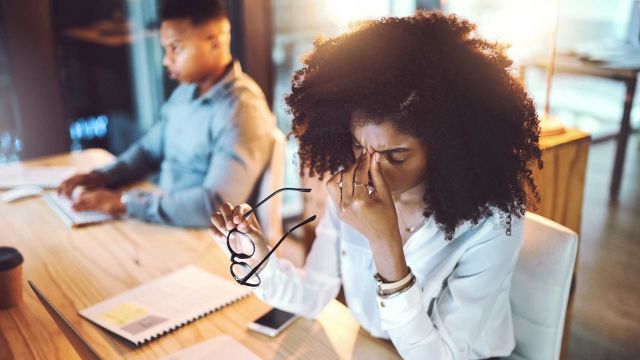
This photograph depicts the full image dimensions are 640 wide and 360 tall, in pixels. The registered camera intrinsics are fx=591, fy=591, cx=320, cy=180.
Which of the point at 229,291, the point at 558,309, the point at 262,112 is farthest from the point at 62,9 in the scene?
the point at 558,309

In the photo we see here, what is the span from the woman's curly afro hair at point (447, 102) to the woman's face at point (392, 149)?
0.02 metres

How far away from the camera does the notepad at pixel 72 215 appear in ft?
5.65

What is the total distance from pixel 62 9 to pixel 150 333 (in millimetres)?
2431

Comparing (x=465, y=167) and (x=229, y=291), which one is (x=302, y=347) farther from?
(x=465, y=167)

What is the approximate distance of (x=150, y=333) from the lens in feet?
3.85

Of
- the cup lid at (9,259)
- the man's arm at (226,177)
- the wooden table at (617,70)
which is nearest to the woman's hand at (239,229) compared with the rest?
the cup lid at (9,259)

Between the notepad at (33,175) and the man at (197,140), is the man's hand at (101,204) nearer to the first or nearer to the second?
the man at (197,140)

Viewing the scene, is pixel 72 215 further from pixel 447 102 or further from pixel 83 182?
pixel 447 102

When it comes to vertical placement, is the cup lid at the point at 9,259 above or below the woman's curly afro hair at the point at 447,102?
below

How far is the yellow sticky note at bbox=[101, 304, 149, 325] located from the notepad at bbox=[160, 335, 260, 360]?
0.17 metres

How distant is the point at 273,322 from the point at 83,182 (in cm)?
106

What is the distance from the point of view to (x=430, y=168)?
1.12 meters

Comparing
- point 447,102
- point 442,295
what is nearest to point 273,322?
point 442,295

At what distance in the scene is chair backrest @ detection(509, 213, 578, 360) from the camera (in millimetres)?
1149
